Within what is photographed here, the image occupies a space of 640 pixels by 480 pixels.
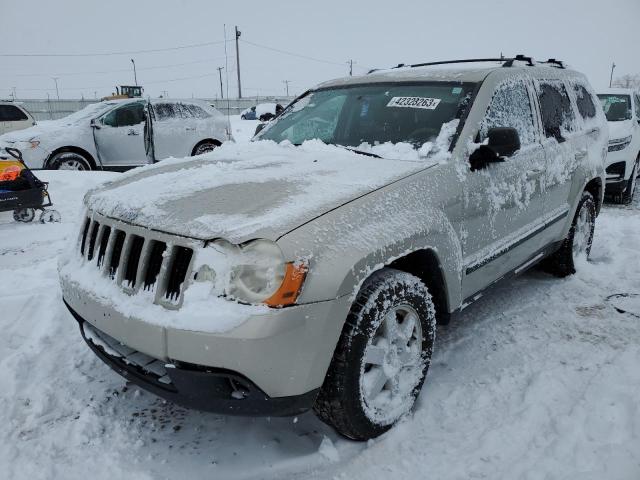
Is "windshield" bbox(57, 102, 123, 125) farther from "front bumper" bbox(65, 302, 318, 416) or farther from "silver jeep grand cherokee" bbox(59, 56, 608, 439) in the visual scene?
→ "front bumper" bbox(65, 302, 318, 416)

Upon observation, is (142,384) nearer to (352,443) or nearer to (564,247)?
(352,443)

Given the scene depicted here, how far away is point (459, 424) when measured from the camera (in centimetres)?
255

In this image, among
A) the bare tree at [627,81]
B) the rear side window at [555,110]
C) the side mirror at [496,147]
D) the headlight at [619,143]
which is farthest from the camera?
the bare tree at [627,81]

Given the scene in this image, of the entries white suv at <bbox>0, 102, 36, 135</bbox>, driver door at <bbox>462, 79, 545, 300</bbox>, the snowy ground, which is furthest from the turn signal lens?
white suv at <bbox>0, 102, 36, 135</bbox>

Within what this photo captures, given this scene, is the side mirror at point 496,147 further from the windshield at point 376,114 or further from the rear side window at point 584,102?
the rear side window at point 584,102

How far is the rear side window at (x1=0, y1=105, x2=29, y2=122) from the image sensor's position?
46.5 ft

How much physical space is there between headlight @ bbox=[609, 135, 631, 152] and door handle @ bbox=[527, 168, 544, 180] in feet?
17.7

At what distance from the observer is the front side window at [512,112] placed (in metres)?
3.13

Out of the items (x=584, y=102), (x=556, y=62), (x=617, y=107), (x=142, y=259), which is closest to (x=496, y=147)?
(x=142, y=259)

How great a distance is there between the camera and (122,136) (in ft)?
32.0

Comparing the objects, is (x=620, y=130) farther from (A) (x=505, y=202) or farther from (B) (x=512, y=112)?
(A) (x=505, y=202)

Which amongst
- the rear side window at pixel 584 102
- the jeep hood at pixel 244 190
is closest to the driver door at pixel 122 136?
the jeep hood at pixel 244 190

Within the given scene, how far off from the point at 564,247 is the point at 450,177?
2.33 m

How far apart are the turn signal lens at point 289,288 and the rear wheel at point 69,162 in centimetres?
860
